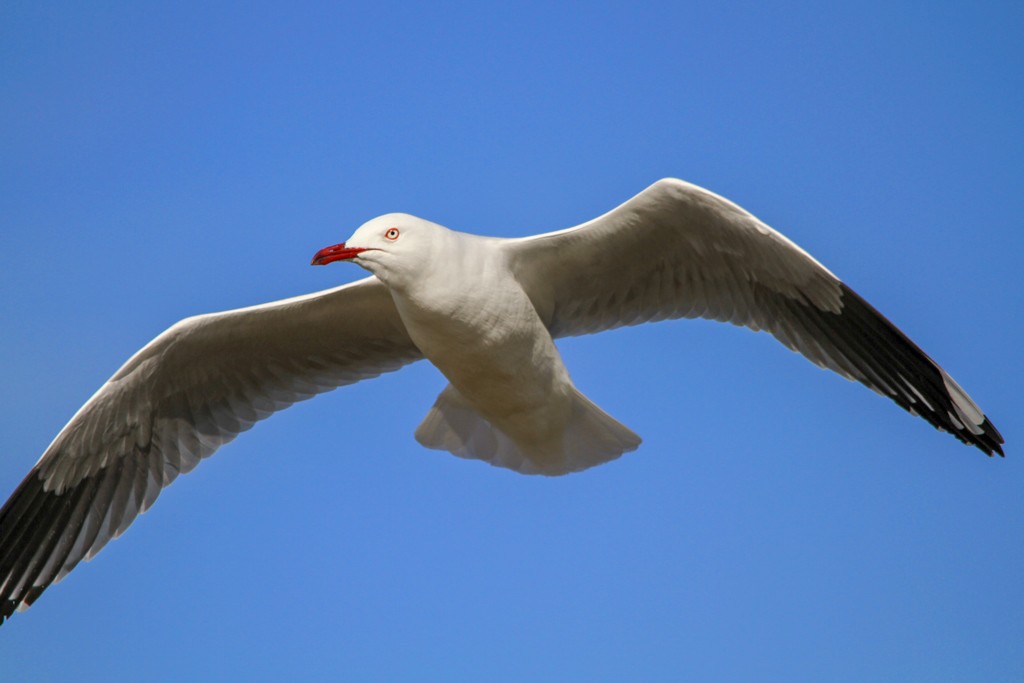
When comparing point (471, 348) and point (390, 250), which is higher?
point (390, 250)

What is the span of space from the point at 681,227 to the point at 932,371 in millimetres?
1664

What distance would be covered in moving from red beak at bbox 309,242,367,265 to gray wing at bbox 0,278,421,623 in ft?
3.50

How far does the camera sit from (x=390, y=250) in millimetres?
6414

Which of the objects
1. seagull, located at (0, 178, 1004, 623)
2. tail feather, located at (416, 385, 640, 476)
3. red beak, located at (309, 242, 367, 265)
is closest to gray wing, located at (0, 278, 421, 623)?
seagull, located at (0, 178, 1004, 623)

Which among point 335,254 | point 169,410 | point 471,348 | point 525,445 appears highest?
point 335,254

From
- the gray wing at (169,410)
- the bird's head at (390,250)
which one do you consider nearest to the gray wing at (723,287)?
the bird's head at (390,250)

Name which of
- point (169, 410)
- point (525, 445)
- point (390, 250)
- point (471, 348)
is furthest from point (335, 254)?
point (169, 410)

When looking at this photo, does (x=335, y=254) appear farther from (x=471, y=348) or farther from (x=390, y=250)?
(x=471, y=348)

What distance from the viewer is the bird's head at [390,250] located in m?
6.41

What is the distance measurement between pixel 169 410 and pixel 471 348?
246 cm

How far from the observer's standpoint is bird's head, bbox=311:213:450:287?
6.41m

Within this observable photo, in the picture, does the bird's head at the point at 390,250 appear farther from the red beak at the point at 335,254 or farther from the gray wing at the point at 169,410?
the gray wing at the point at 169,410

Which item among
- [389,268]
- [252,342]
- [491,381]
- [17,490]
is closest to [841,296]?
[491,381]

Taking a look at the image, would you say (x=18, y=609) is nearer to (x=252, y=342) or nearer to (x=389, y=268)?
(x=252, y=342)
